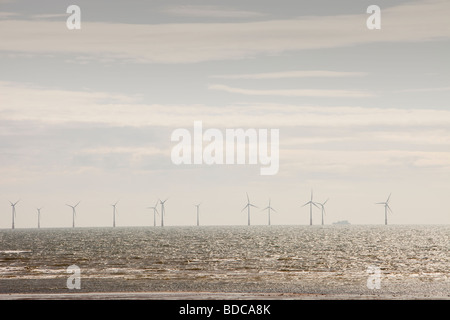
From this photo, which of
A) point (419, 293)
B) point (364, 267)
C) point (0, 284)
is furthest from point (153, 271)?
point (419, 293)

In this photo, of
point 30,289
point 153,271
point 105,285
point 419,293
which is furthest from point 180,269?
point 419,293

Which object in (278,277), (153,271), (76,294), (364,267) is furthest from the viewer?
(364,267)

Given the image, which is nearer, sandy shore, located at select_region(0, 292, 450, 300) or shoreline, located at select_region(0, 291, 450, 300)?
sandy shore, located at select_region(0, 292, 450, 300)

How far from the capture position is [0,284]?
6631cm

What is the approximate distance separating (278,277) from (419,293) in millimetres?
22279

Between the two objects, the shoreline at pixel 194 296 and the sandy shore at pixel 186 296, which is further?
the shoreline at pixel 194 296

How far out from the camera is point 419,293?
57.3 m

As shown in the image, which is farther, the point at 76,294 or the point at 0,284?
the point at 0,284
